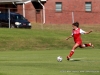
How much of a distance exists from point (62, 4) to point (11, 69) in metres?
47.5

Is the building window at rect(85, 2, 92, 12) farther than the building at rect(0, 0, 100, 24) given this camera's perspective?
Yes

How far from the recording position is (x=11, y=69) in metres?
17.6

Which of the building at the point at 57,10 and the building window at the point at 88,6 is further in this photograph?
the building window at the point at 88,6

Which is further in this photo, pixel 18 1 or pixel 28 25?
pixel 18 1

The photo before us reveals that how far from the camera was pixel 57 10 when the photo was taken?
63938 mm

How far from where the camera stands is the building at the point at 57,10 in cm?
5921

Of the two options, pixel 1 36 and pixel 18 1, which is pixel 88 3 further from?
pixel 1 36

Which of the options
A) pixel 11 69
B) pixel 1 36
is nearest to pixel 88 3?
pixel 1 36

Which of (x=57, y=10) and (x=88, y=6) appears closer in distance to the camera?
(x=57, y=10)

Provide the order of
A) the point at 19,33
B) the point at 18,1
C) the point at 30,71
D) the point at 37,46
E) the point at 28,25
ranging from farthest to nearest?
the point at 18,1, the point at 28,25, the point at 19,33, the point at 37,46, the point at 30,71

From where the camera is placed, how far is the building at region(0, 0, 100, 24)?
5921cm

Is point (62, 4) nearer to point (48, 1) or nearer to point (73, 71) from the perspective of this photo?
point (48, 1)

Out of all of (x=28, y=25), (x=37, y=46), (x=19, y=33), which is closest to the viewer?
(x=37, y=46)

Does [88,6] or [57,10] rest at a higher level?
[88,6]
